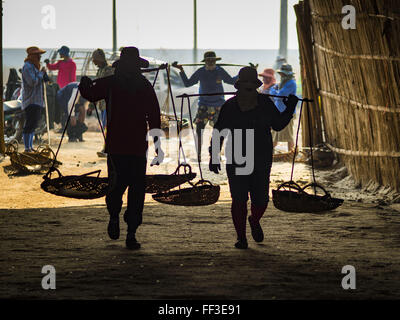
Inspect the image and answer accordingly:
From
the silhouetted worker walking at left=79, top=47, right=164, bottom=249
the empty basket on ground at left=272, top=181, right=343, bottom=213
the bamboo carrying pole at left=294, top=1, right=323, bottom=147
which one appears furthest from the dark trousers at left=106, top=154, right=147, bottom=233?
the bamboo carrying pole at left=294, top=1, right=323, bottom=147

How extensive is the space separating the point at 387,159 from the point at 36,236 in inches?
173

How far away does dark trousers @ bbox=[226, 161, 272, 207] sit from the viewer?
6727 mm

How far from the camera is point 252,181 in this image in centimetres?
678

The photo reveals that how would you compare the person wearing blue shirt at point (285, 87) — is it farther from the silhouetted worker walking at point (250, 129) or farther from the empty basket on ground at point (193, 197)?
the silhouetted worker walking at point (250, 129)

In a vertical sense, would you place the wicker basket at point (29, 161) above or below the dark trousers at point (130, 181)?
below

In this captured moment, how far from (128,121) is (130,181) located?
497mm

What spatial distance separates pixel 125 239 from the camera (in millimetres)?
7184

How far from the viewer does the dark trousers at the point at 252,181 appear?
673cm

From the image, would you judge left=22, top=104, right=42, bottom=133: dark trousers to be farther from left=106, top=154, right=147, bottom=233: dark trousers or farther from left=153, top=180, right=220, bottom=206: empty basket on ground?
left=106, top=154, right=147, bottom=233: dark trousers

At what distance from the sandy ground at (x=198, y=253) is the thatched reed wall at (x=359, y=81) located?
0.61 metres

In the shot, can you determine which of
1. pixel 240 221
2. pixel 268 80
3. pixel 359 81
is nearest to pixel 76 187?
pixel 240 221

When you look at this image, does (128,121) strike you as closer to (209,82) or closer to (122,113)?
(122,113)

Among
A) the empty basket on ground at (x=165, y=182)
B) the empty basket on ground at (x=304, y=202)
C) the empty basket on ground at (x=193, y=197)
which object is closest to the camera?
the empty basket on ground at (x=304, y=202)

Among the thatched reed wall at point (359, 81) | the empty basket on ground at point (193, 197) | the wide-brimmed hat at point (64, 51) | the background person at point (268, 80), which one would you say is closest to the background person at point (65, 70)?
the wide-brimmed hat at point (64, 51)
